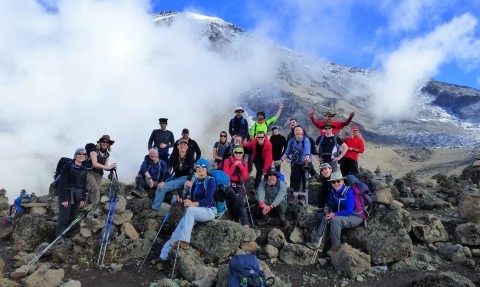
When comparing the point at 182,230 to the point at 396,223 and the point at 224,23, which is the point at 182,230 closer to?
the point at 396,223

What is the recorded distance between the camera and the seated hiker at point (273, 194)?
26.0ft

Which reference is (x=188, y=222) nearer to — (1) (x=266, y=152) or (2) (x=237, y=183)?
(2) (x=237, y=183)

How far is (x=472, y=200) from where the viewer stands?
8453 millimetres

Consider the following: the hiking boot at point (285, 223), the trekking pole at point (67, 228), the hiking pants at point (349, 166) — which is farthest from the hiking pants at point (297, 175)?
the trekking pole at point (67, 228)

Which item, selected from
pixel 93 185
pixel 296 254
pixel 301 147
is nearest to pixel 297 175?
pixel 301 147

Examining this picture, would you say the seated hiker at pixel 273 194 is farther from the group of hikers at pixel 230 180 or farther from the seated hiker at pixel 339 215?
the seated hiker at pixel 339 215

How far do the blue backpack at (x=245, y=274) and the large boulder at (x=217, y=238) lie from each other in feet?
5.97

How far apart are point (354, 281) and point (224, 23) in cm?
17649

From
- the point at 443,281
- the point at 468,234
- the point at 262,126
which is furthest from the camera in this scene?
the point at 262,126

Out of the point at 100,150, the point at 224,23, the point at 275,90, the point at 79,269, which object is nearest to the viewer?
the point at 79,269

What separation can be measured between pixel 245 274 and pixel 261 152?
4976 millimetres

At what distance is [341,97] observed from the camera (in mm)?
100250

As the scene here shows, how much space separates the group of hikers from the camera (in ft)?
22.6

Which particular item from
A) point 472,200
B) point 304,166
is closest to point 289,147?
point 304,166
